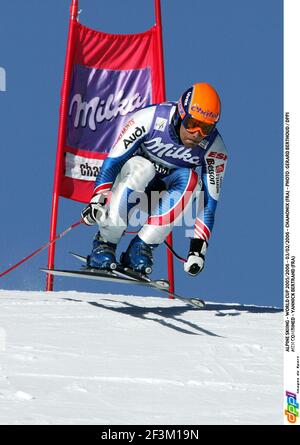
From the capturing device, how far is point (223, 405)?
415 centimetres

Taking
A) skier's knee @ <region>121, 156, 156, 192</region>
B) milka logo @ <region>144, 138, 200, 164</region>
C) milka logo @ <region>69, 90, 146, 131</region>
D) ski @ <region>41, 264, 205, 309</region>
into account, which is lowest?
ski @ <region>41, 264, 205, 309</region>

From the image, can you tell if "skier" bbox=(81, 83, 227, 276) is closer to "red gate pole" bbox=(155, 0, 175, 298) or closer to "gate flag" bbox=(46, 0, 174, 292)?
"red gate pole" bbox=(155, 0, 175, 298)

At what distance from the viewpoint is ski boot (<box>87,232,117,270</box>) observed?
7168mm

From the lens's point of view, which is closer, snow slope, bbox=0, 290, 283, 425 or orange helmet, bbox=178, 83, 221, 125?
snow slope, bbox=0, 290, 283, 425

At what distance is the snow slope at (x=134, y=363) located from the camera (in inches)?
153

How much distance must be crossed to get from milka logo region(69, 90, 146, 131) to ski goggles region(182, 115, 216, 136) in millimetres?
2415

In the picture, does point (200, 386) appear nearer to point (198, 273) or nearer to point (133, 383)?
point (133, 383)

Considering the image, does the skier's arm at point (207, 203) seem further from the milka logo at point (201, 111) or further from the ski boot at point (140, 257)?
the milka logo at point (201, 111)

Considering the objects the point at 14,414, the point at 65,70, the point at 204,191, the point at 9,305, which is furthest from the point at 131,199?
the point at 14,414

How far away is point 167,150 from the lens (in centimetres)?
724

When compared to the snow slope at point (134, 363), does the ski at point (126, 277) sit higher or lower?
higher

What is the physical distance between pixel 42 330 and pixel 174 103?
230 cm

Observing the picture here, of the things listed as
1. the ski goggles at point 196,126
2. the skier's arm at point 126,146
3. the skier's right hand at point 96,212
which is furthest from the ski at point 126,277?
the ski goggles at point 196,126

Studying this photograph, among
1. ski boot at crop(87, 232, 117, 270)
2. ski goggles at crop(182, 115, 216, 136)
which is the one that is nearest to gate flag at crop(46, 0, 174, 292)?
ski boot at crop(87, 232, 117, 270)
